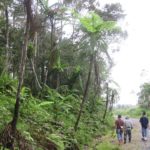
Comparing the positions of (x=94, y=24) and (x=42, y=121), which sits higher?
(x=94, y=24)

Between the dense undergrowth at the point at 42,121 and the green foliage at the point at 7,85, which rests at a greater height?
the green foliage at the point at 7,85

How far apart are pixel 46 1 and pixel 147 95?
5047 cm

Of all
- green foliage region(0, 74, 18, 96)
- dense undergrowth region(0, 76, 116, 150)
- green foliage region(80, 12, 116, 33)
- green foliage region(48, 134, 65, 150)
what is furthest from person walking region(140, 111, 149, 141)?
green foliage region(0, 74, 18, 96)

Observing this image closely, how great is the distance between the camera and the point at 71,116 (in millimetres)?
22250

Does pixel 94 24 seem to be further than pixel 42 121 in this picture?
Yes

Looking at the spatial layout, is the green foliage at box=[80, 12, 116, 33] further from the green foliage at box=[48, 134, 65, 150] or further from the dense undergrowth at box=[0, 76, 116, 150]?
the green foliage at box=[48, 134, 65, 150]

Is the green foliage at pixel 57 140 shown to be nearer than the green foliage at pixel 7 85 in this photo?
Yes

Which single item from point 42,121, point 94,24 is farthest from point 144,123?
point 42,121

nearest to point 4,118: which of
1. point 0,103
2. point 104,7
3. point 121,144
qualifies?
point 0,103

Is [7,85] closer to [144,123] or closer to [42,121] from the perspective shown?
[42,121]

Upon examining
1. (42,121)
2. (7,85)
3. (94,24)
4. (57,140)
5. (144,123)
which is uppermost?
(94,24)

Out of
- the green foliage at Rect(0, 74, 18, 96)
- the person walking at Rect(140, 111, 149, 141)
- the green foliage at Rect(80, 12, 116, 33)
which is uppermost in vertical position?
the green foliage at Rect(80, 12, 116, 33)

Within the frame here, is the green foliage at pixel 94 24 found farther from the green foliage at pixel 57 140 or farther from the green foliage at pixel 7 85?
the green foliage at pixel 57 140

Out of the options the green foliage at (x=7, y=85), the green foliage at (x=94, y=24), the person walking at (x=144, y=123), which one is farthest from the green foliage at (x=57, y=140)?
the person walking at (x=144, y=123)
